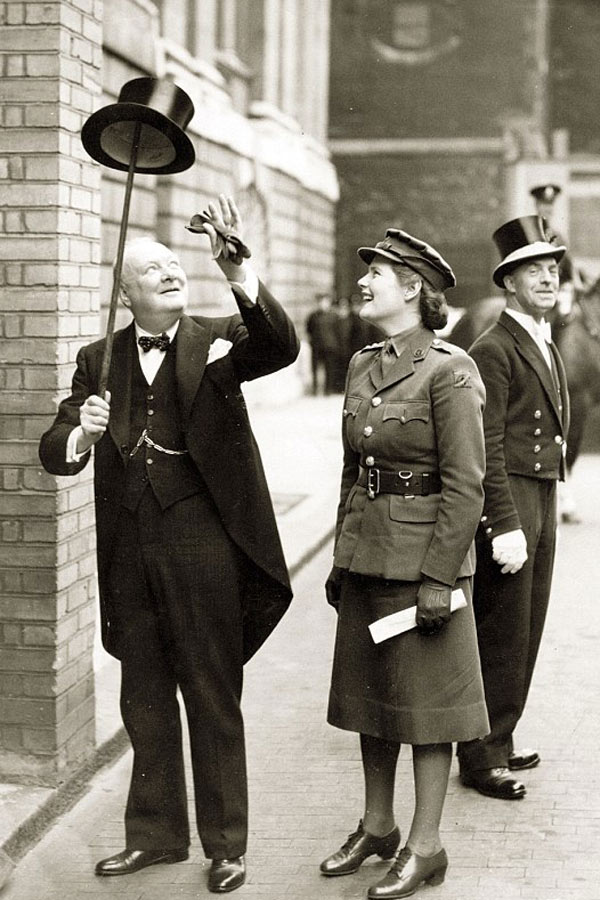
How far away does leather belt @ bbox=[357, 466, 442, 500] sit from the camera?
4258 millimetres

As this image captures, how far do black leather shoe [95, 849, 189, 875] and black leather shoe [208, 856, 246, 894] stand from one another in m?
0.21

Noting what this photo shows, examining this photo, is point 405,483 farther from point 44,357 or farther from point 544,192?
point 544,192

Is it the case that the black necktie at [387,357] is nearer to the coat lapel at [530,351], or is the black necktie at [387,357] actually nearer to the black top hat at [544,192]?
the coat lapel at [530,351]

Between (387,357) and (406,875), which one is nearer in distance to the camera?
(406,875)

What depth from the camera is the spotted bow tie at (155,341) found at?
4398mm

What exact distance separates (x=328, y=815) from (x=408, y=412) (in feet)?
5.11

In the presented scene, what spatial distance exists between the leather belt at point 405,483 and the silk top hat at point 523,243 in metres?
1.23

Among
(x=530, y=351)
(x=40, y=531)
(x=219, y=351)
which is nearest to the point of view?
(x=219, y=351)

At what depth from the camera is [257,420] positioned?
20.7m

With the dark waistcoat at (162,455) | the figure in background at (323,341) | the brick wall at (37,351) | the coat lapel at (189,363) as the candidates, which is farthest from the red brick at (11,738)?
the figure in background at (323,341)

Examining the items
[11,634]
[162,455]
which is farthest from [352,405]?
[11,634]

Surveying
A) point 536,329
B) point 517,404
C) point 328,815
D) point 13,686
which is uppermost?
point 536,329

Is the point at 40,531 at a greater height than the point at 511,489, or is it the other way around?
the point at 511,489

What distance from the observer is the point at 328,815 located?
16.5ft
